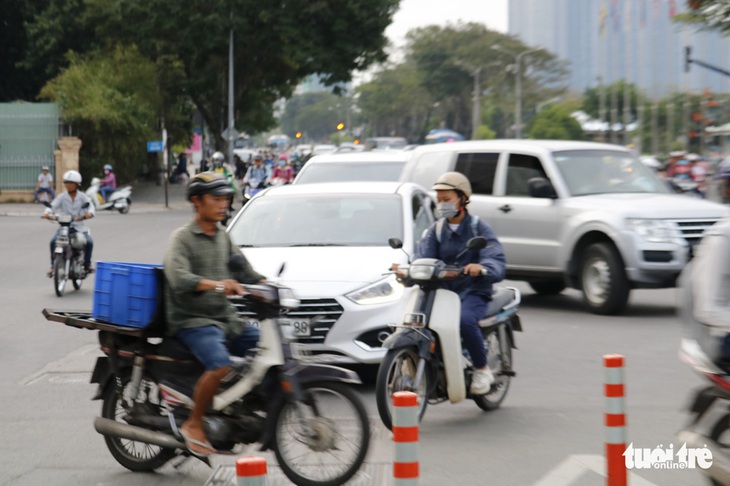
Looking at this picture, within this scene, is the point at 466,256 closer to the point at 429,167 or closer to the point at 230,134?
the point at 429,167

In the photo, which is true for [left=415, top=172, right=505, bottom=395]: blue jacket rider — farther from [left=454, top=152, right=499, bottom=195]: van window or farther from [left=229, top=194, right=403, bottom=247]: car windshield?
[left=454, top=152, right=499, bottom=195]: van window

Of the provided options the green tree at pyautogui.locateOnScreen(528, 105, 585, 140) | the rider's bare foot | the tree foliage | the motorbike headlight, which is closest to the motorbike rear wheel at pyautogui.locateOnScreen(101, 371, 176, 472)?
the rider's bare foot

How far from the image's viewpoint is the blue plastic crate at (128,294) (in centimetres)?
627

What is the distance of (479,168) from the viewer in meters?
14.9

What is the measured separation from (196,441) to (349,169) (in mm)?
10565

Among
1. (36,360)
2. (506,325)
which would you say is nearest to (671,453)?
(506,325)

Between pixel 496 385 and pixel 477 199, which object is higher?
pixel 477 199

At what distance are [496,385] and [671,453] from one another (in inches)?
68.7

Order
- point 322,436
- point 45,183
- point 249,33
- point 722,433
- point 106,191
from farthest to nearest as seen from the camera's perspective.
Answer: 1. point 249,33
2. point 106,191
3. point 45,183
4. point 322,436
5. point 722,433

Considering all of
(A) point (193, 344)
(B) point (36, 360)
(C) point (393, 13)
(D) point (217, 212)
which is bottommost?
(B) point (36, 360)

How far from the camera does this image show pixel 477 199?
14.7 m

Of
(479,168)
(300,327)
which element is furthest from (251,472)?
(479,168)

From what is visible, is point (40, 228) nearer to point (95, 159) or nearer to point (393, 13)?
point (95, 159)

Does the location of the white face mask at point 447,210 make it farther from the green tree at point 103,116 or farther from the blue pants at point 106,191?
the green tree at point 103,116
